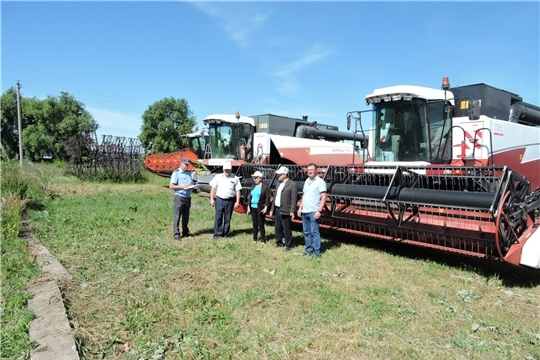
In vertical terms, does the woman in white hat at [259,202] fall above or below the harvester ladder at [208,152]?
below

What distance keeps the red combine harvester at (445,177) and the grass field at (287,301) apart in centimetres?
57

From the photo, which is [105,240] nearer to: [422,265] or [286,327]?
[286,327]

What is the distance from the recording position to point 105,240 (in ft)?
22.5

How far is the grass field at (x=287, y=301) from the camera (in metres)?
3.29

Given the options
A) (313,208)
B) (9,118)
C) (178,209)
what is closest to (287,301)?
(313,208)

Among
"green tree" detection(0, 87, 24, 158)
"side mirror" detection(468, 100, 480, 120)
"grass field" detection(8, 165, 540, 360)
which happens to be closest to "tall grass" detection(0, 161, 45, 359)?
"grass field" detection(8, 165, 540, 360)

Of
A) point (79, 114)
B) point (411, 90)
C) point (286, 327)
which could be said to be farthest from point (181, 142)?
point (286, 327)

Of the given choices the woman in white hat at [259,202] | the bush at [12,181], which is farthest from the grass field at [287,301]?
the bush at [12,181]

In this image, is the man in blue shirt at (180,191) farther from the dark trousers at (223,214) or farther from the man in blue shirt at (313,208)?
the man in blue shirt at (313,208)

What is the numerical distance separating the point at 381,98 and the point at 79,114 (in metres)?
41.1

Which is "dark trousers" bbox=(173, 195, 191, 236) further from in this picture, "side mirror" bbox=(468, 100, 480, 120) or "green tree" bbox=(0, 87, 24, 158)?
"green tree" bbox=(0, 87, 24, 158)

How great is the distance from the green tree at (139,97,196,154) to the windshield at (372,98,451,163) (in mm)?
29241

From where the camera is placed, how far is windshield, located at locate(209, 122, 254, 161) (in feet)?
46.6

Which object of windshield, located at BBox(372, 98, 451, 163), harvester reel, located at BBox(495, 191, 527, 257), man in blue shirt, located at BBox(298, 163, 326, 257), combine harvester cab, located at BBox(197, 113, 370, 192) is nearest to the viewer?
harvester reel, located at BBox(495, 191, 527, 257)
